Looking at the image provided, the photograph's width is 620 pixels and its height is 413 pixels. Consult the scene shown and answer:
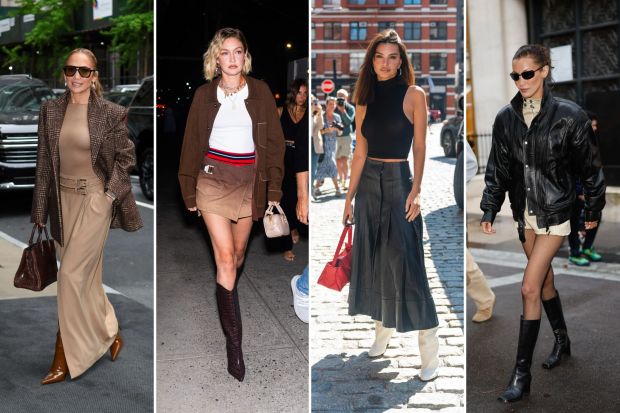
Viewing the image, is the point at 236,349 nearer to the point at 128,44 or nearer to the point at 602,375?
the point at 128,44

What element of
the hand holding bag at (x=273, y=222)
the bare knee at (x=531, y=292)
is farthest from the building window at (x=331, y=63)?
the bare knee at (x=531, y=292)

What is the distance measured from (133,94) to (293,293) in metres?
1.42

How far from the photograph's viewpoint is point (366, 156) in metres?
4.06

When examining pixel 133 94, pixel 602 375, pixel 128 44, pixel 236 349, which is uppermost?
pixel 128 44

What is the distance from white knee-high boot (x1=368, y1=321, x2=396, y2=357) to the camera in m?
4.21

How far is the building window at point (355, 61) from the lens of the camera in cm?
400

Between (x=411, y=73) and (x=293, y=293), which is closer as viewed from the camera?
(x=411, y=73)

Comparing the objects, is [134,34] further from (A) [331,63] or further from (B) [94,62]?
(A) [331,63]

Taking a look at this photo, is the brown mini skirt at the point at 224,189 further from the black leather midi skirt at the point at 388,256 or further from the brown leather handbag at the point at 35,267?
the brown leather handbag at the point at 35,267

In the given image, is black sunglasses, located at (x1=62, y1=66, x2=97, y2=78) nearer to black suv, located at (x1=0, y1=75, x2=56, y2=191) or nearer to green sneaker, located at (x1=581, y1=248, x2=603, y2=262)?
black suv, located at (x1=0, y1=75, x2=56, y2=191)

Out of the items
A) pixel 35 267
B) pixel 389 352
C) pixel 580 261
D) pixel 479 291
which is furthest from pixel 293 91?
pixel 580 261

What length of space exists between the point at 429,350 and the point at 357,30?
1.66 metres

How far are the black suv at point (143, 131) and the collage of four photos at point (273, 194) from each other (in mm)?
16

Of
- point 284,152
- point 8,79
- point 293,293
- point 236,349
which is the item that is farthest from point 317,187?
point 8,79
